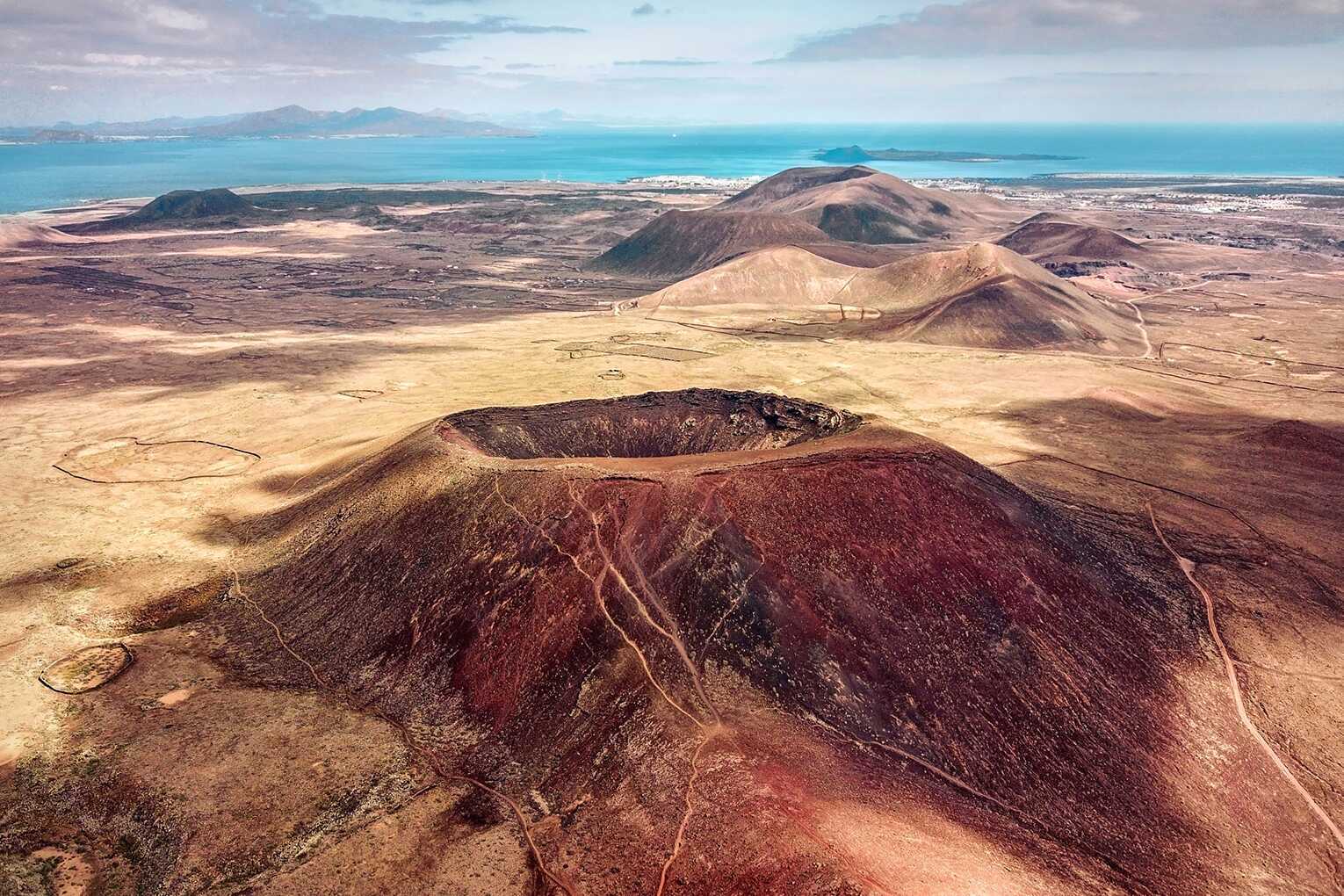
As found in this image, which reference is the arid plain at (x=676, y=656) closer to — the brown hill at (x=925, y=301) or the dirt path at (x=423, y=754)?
the dirt path at (x=423, y=754)

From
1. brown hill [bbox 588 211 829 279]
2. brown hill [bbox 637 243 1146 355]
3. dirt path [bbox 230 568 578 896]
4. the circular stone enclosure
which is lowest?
dirt path [bbox 230 568 578 896]

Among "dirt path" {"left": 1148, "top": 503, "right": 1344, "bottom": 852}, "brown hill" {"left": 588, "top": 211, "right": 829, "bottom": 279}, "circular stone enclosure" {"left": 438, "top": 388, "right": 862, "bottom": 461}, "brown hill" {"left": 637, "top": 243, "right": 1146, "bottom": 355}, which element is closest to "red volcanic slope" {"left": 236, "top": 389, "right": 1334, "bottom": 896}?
"dirt path" {"left": 1148, "top": 503, "right": 1344, "bottom": 852}

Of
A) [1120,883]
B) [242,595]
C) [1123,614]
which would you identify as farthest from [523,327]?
[1120,883]

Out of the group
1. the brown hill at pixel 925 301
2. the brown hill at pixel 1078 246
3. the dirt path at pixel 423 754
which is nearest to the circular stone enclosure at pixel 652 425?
the dirt path at pixel 423 754

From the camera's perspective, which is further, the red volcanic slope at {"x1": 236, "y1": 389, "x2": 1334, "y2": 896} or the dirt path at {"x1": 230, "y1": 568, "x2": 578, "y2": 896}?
the red volcanic slope at {"x1": 236, "y1": 389, "x2": 1334, "y2": 896}

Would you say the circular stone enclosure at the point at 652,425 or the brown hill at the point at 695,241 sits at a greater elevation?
the brown hill at the point at 695,241

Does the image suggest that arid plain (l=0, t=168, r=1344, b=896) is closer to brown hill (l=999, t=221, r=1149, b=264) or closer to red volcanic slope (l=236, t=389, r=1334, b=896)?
red volcanic slope (l=236, t=389, r=1334, b=896)

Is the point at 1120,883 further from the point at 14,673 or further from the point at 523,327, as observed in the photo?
the point at 523,327
